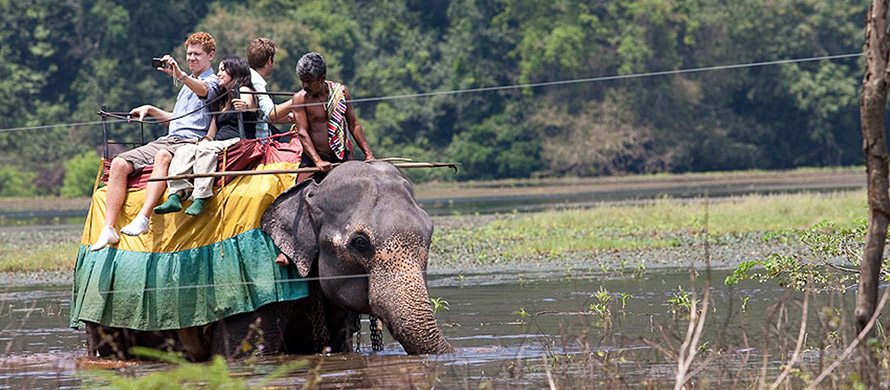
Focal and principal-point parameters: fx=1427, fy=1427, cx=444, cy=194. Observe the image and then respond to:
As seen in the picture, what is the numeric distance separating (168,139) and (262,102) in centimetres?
75

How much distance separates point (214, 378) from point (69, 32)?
57993 mm

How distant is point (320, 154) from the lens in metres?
10.1

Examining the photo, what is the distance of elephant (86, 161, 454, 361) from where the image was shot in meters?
9.23

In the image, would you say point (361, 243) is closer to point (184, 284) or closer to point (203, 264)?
point (203, 264)

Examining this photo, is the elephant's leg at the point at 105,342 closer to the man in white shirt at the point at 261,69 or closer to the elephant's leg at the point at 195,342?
the elephant's leg at the point at 195,342

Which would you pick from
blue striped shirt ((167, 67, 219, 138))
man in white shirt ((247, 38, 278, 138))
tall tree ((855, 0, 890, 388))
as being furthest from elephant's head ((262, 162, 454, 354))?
tall tree ((855, 0, 890, 388))

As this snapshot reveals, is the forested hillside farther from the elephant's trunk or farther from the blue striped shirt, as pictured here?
the elephant's trunk

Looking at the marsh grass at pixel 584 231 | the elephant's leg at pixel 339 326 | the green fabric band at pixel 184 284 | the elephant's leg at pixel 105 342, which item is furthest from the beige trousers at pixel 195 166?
the marsh grass at pixel 584 231

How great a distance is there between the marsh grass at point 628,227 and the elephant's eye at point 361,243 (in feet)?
38.7

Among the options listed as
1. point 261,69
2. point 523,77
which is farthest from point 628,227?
point 523,77

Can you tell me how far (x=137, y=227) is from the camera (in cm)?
995

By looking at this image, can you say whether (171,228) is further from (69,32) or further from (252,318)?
(69,32)

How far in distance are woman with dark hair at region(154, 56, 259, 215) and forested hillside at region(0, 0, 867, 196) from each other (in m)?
47.4

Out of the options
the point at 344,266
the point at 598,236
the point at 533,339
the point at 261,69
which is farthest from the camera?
the point at 598,236
